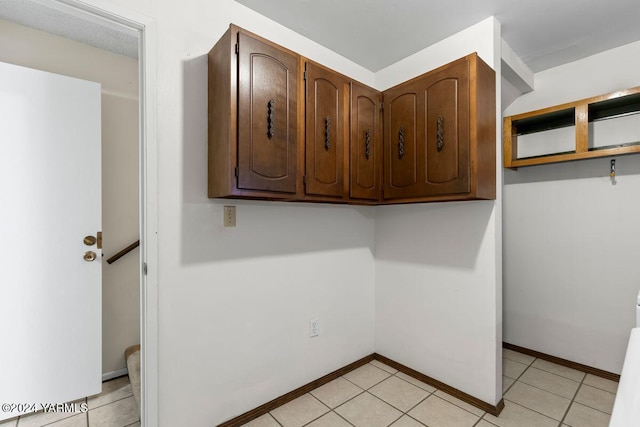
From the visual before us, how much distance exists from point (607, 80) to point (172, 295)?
3.24m

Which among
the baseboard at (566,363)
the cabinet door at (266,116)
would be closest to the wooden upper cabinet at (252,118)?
the cabinet door at (266,116)

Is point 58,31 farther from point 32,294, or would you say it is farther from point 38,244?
point 32,294

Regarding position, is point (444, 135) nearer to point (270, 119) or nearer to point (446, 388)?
point (270, 119)

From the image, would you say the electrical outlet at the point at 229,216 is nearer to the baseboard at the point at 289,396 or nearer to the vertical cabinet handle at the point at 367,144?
the vertical cabinet handle at the point at 367,144

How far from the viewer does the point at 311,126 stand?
1.69 metres

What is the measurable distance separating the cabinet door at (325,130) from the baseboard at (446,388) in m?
1.48

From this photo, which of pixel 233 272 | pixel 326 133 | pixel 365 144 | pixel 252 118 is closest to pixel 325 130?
pixel 326 133

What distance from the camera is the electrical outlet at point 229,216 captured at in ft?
5.49

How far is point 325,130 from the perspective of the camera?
5.77ft

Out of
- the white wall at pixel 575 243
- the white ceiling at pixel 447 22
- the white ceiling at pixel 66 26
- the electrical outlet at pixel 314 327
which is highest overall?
the white ceiling at pixel 66 26

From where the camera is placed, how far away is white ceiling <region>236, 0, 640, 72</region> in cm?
173

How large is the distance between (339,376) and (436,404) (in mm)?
681

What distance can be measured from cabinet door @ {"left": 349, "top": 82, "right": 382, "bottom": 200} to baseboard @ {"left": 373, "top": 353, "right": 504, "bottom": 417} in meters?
1.34

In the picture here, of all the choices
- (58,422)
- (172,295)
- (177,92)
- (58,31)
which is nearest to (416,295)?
(172,295)
